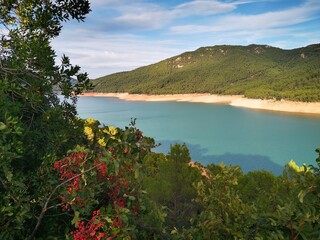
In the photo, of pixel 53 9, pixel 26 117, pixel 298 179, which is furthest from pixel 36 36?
pixel 298 179

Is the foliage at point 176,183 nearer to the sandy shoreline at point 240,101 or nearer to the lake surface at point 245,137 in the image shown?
the lake surface at point 245,137

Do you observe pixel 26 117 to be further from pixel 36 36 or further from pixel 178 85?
pixel 178 85

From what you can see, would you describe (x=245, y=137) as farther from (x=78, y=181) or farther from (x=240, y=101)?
(x=240, y=101)

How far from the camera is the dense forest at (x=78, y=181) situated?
2838mm

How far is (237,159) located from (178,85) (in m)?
144

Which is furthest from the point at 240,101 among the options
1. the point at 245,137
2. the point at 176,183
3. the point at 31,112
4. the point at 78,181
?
the point at 78,181

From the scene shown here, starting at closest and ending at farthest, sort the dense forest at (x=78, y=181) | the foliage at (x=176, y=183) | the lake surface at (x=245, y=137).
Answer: the dense forest at (x=78, y=181) → the foliage at (x=176, y=183) → the lake surface at (x=245, y=137)

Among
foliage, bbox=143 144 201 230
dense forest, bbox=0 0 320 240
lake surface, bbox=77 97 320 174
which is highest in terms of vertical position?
dense forest, bbox=0 0 320 240

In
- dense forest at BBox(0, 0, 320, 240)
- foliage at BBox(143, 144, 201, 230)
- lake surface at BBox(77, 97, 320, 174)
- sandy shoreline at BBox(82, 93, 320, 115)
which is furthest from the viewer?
sandy shoreline at BBox(82, 93, 320, 115)

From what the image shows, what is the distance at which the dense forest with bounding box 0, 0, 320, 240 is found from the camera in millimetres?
2838

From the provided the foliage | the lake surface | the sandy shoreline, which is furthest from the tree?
the sandy shoreline

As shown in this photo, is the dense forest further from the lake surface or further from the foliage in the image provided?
the lake surface

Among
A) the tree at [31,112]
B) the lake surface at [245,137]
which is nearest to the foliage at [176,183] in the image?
the tree at [31,112]

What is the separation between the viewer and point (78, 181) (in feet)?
10.0
